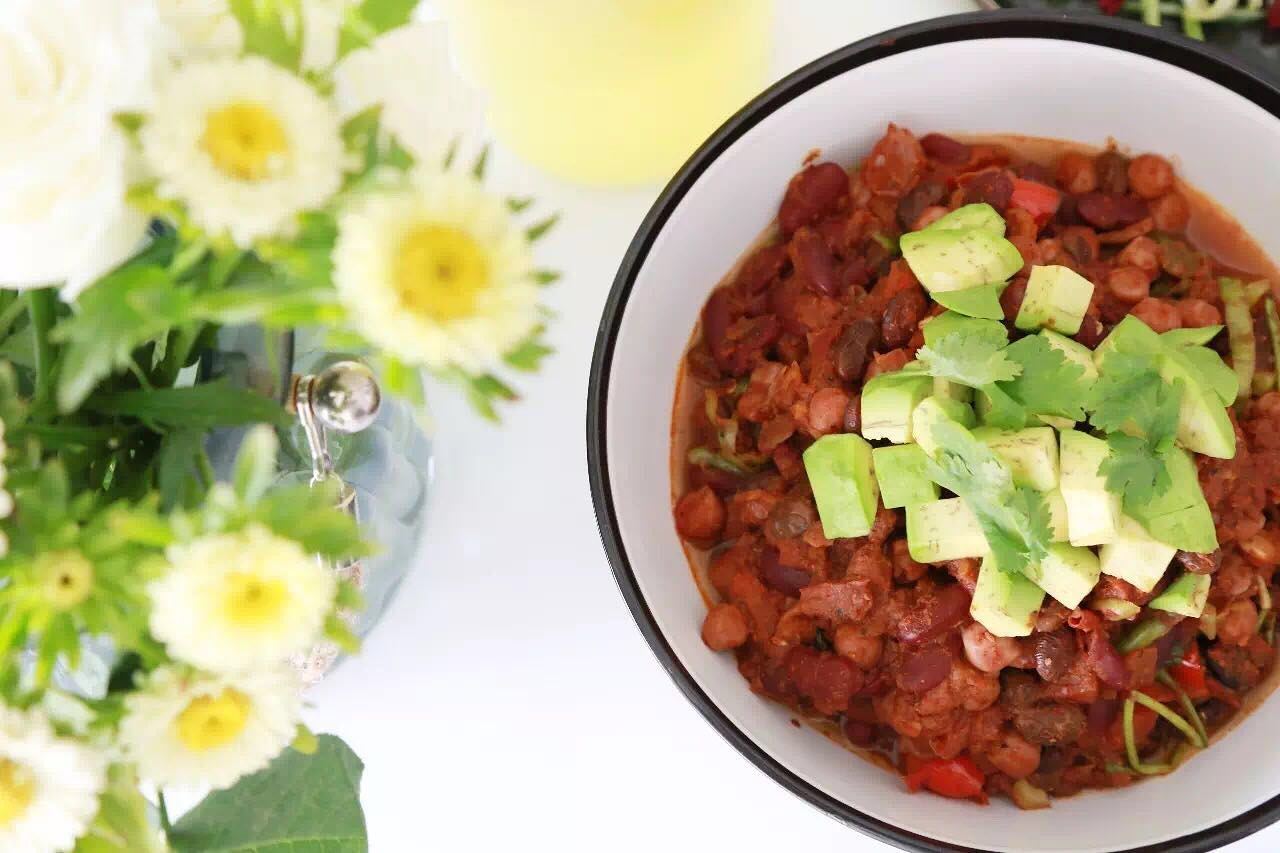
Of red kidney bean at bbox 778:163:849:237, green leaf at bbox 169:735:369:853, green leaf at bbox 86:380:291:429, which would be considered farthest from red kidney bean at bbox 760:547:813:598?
green leaf at bbox 86:380:291:429

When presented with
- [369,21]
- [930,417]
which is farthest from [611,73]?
[369,21]

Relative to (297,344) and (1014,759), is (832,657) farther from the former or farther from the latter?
(297,344)

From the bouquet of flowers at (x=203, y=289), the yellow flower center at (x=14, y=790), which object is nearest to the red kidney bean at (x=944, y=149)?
the bouquet of flowers at (x=203, y=289)

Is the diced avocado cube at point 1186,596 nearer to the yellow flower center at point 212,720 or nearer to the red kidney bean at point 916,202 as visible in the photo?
the red kidney bean at point 916,202

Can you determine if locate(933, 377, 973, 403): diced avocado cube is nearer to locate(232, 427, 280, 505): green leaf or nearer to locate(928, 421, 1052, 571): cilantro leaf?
locate(928, 421, 1052, 571): cilantro leaf

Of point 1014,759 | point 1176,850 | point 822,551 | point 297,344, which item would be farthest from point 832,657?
point 297,344
